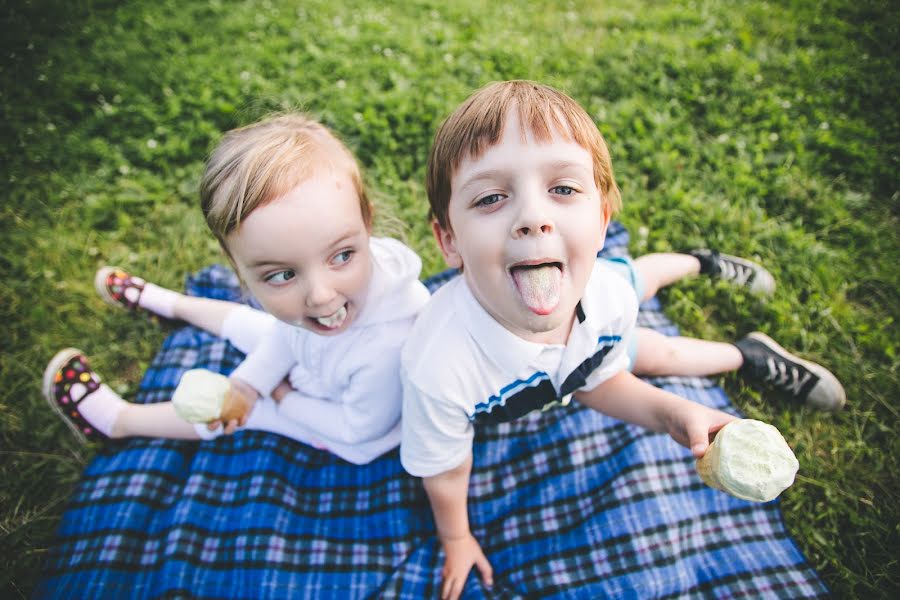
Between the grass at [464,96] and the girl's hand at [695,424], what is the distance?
99cm

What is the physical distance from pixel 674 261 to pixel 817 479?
1169 millimetres

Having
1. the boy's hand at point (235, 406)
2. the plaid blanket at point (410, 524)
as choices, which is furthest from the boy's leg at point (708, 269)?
the boy's hand at point (235, 406)

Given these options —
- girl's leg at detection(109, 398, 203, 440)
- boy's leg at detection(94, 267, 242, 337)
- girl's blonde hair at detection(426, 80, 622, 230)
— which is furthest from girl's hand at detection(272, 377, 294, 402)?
girl's blonde hair at detection(426, 80, 622, 230)

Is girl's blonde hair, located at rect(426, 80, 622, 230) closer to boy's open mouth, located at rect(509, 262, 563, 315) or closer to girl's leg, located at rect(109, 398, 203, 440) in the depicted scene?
boy's open mouth, located at rect(509, 262, 563, 315)

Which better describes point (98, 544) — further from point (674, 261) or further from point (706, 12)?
point (706, 12)

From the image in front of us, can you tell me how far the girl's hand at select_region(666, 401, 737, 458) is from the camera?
1.46m

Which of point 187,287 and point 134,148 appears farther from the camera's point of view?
point 134,148

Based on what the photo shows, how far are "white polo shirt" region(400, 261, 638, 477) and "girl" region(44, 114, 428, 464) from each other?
25 centimetres

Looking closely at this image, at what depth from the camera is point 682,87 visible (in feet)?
12.3

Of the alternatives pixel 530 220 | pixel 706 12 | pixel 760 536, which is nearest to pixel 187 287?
pixel 530 220

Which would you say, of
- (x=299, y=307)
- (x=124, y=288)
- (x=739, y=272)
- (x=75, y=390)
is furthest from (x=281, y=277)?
(x=739, y=272)

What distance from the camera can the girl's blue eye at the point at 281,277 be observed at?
5.33 feet

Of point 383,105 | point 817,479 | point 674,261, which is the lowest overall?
point 817,479

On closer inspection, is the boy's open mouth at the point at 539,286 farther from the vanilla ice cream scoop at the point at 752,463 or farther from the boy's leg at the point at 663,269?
the boy's leg at the point at 663,269
